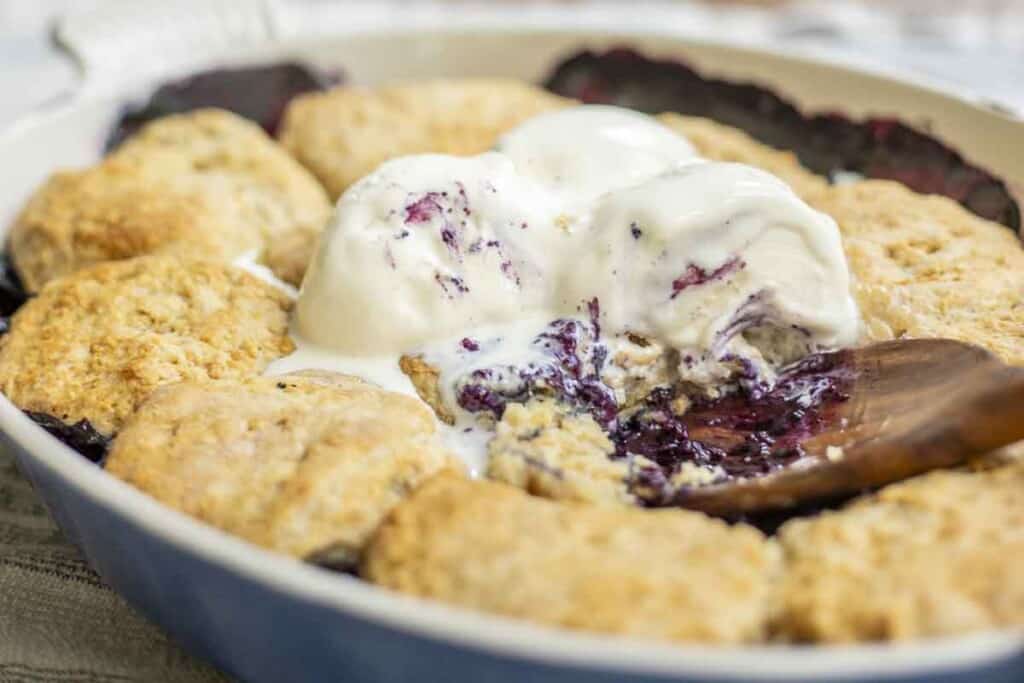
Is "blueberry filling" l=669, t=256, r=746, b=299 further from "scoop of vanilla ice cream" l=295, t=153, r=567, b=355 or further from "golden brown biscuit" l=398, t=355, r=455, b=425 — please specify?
"golden brown biscuit" l=398, t=355, r=455, b=425

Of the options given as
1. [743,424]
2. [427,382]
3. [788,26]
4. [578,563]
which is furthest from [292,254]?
[788,26]

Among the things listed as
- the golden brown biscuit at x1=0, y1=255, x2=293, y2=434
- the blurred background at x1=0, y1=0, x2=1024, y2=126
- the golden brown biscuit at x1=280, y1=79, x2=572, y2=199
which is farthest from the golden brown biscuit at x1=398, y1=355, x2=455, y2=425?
the blurred background at x1=0, y1=0, x2=1024, y2=126

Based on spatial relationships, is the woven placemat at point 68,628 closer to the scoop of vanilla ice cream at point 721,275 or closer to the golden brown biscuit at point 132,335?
the golden brown biscuit at point 132,335

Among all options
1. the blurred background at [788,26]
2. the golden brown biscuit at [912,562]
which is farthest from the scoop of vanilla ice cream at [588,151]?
the blurred background at [788,26]

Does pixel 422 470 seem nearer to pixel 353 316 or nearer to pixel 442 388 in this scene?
pixel 442 388

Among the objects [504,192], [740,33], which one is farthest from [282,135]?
[740,33]
